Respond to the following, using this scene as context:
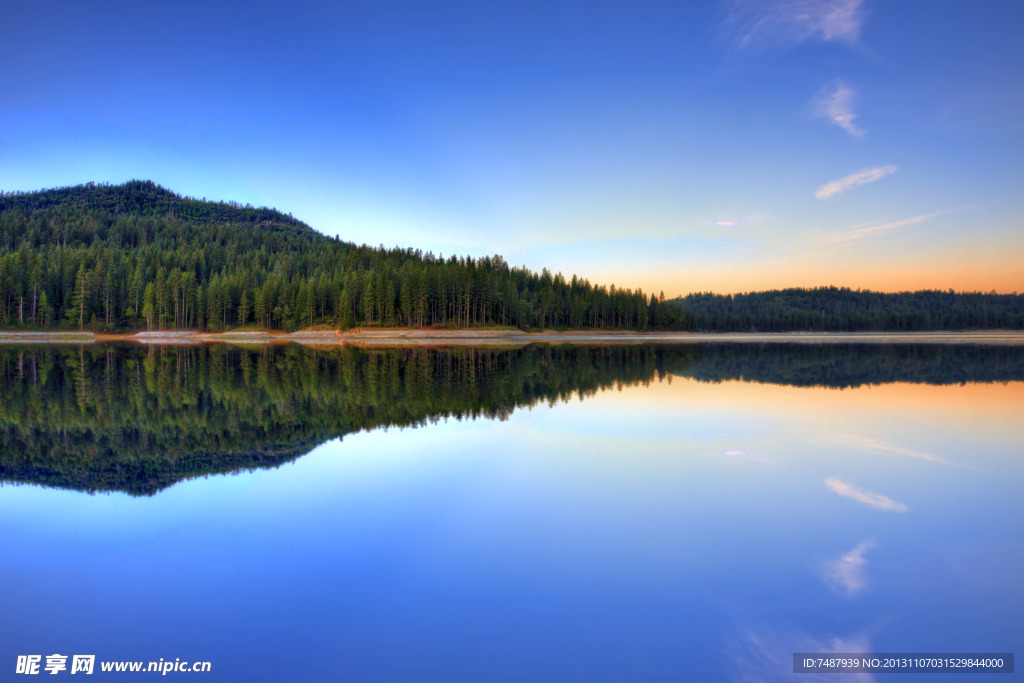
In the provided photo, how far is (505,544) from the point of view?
21.2 feet

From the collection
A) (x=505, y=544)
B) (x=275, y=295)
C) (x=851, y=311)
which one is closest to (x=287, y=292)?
(x=275, y=295)

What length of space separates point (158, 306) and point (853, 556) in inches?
4006

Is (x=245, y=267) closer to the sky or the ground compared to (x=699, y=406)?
closer to the sky

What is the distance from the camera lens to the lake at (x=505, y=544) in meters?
4.62

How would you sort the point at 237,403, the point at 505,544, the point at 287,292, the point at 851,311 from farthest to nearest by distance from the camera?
the point at 851,311
the point at 287,292
the point at 237,403
the point at 505,544

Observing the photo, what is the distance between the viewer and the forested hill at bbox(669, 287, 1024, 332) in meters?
150

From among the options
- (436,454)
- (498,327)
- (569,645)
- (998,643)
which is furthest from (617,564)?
(498,327)

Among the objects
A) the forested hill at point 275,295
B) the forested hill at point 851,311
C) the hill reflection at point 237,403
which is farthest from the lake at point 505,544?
the forested hill at point 851,311

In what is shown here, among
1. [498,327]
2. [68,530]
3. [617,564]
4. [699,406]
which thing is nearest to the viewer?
[617,564]

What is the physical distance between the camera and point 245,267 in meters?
113

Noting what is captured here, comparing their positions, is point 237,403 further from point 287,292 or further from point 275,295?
point 275,295

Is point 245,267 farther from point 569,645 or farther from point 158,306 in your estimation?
point 569,645

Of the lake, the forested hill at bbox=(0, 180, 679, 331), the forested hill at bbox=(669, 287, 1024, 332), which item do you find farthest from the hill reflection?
the forested hill at bbox=(669, 287, 1024, 332)

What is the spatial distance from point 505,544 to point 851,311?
189 metres
